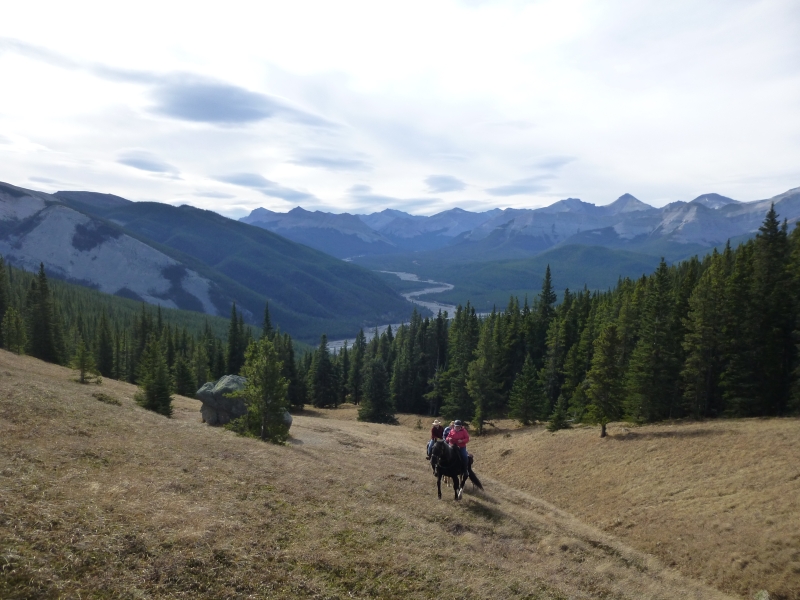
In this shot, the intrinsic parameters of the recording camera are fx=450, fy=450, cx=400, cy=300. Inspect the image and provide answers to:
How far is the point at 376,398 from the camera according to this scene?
236ft

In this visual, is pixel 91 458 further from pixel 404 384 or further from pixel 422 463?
pixel 404 384

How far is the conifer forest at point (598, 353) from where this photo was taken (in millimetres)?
38938

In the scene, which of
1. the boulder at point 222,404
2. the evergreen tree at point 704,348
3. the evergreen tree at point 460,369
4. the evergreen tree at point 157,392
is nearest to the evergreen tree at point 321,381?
the evergreen tree at point 460,369

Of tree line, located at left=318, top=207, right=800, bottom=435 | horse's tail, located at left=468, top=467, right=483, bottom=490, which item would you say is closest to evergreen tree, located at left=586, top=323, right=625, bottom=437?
tree line, located at left=318, top=207, right=800, bottom=435

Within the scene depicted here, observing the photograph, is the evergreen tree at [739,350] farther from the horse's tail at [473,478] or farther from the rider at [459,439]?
the rider at [459,439]

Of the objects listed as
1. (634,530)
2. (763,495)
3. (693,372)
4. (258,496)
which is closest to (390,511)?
(258,496)

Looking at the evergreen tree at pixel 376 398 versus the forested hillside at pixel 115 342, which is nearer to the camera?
the forested hillside at pixel 115 342

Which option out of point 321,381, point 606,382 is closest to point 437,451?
point 606,382

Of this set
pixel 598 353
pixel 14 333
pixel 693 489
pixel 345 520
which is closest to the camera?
pixel 345 520

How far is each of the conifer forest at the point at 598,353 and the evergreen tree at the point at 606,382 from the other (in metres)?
0.11

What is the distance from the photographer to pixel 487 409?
54.2 metres

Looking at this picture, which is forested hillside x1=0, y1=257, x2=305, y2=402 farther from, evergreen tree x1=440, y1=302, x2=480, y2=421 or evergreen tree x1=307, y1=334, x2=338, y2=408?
evergreen tree x1=440, y1=302, x2=480, y2=421

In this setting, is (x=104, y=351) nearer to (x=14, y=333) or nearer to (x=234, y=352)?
(x=14, y=333)

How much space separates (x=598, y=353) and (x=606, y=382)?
9.24 ft
